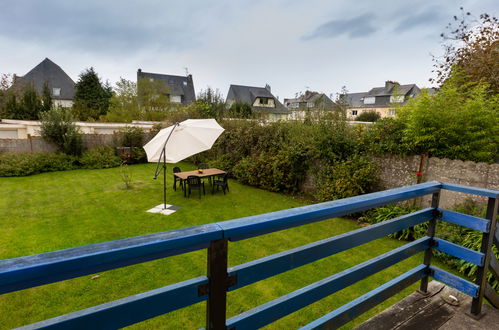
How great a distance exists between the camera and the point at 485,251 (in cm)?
200

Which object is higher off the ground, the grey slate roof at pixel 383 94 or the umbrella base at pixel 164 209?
the grey slate roof at pixel 383 94

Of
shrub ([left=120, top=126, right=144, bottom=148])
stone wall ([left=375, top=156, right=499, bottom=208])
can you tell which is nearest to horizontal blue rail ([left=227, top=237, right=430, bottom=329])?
stone wall ([left=375, top=156, right=499, bottom=208])

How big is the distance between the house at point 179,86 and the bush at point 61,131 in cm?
2689

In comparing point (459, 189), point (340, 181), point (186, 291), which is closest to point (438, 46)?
point (340, 181)

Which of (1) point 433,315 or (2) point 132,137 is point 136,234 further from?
(2) point 132,137

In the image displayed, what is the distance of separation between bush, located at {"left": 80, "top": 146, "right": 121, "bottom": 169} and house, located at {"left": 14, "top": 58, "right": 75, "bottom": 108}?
28795 millimetres

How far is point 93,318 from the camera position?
0.86 meters

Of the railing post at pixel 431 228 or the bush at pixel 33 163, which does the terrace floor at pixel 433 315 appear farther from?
the bush at pixel 33 163

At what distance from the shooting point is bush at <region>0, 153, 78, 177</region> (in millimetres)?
10875

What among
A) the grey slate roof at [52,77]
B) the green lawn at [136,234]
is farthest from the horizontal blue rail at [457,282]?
the grey slate roof at [52,77]

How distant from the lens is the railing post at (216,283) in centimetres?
107

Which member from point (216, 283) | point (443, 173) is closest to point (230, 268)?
point (216, 283)

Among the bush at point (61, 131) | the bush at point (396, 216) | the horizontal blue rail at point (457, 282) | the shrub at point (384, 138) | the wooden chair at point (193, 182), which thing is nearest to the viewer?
the horizontal blue rail at point (457, 282)

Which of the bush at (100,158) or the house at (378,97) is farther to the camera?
the house at (378,97)
